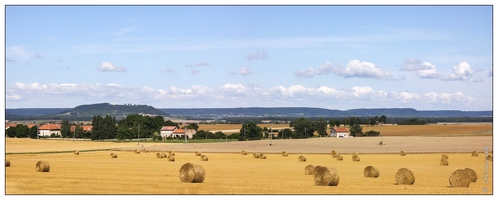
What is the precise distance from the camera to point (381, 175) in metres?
37.4

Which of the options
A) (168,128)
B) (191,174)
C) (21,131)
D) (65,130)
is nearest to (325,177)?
(191,174)

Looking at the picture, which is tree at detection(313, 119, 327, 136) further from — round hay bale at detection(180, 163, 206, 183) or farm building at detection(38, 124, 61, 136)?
round hay bale at detection(180, 163, 206, 183)

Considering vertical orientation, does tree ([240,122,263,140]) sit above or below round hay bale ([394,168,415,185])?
above

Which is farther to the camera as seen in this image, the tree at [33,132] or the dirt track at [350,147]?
the tree at [33,132]

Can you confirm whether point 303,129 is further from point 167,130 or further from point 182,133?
point 167,130

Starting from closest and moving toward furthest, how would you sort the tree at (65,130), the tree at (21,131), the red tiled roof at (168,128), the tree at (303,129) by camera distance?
the tree at (21,131)
the tree at (65,130)
the tree at (303,129)
the red tiled roof at (168,128)

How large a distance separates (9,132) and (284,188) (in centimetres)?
11820

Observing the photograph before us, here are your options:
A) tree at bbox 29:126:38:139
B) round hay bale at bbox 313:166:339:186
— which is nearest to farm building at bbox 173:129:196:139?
tree at bbox 29:126:38:139

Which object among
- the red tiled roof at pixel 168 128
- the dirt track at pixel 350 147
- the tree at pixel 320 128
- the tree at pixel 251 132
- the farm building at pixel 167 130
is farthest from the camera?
the red tiled roof at pixel 168 128

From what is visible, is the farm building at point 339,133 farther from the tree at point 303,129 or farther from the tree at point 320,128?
the tree at point 303,129

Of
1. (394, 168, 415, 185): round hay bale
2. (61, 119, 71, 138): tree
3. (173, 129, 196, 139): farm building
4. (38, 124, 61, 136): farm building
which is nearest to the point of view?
(394, 168, 415, 185): round hay bale

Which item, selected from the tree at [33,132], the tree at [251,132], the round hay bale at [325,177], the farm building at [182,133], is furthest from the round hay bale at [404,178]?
the farm building at [182,133]

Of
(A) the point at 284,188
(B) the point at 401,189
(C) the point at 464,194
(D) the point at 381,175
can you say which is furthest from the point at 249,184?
(D) the point at 381,175

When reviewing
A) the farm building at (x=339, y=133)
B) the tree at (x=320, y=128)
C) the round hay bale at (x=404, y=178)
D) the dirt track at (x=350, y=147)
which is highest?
→ the tree at (x=320, y=128)
